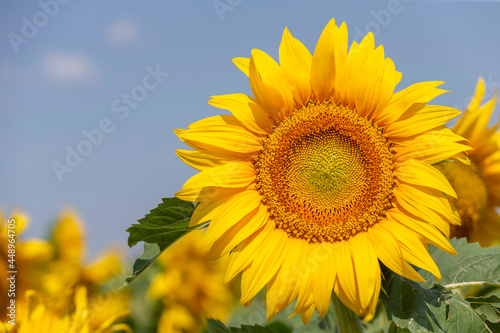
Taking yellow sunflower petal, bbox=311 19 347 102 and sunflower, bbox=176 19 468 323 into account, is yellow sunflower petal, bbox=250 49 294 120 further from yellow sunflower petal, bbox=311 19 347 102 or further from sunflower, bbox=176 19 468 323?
yellow sunflower petal, bbox=311 19 347 102

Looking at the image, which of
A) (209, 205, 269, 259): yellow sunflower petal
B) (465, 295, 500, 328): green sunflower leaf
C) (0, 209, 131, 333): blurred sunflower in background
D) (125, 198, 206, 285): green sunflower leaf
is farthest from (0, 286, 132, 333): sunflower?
(465, 295, 500, 328): green sunflower leaf

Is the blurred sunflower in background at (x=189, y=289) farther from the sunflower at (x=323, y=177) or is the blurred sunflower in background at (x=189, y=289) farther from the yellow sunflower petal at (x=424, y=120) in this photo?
the yellow sunflower petal at (x=424, y=120)

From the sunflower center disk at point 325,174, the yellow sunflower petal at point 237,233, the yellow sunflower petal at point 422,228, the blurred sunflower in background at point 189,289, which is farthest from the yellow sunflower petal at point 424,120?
the blurred sunflower in background at point 189,289

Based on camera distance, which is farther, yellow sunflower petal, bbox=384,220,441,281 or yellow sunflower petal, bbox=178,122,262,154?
yellow sunflower petal, bbox=178,122,262,154

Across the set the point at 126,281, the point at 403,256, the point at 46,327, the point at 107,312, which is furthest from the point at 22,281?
the point at 403,256

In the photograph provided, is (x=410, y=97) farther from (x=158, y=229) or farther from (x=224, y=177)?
(x=158, y=229)
